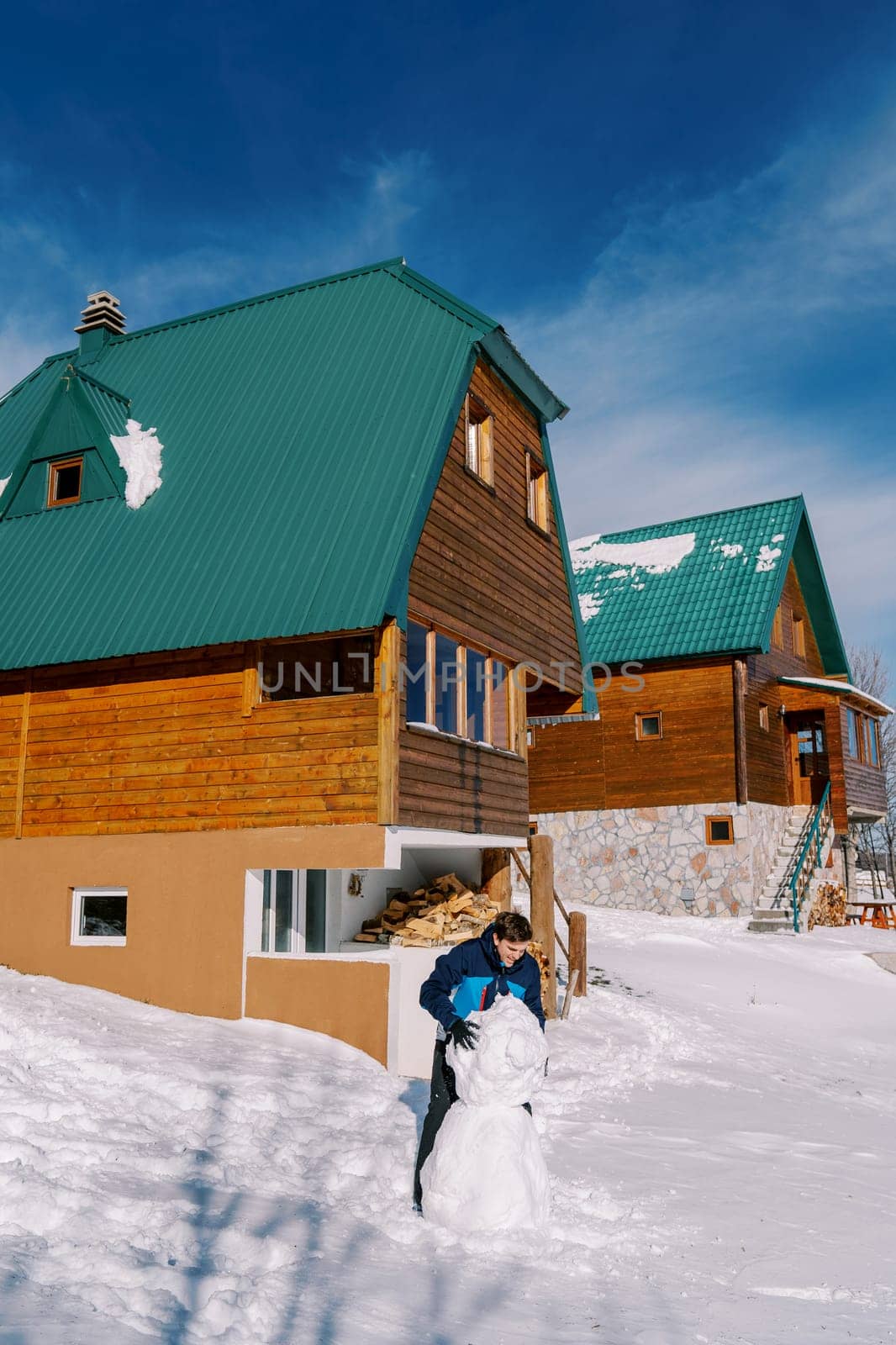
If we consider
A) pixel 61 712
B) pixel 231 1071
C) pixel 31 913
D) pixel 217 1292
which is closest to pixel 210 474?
pixel 61 712

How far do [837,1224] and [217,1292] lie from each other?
364 centimetres

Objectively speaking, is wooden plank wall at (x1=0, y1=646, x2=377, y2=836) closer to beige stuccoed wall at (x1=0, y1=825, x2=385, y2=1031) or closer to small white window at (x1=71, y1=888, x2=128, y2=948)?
beige stuccoed wall at (x1=0, y1=825, x2=385, y2=1031)

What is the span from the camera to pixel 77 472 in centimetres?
1411

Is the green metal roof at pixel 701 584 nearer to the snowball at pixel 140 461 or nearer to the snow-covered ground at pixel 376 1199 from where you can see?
the snowball at pixel 140 461

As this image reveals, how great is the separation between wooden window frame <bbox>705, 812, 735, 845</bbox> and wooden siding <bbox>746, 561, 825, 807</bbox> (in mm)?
671

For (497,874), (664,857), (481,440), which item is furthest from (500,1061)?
(664,857)

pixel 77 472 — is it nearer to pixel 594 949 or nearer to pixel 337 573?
pixel 337 573

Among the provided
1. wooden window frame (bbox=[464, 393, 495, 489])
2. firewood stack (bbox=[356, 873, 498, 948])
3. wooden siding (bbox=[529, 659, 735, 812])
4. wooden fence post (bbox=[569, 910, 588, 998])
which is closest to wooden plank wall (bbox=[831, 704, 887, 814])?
wooden siding (bbox=[529, 659, 735, 812])

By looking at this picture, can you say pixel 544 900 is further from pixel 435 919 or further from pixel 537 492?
pixel 537 492

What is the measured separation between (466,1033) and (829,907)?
2121 centimetres

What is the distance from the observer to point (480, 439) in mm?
14242

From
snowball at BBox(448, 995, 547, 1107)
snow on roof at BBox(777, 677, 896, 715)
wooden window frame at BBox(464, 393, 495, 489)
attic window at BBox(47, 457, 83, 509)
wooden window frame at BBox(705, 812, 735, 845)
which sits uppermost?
wooden window frame at BBox(464, 393, 495, 489)

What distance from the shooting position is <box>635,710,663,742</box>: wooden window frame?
1005 inches

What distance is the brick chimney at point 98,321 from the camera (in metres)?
16.9
